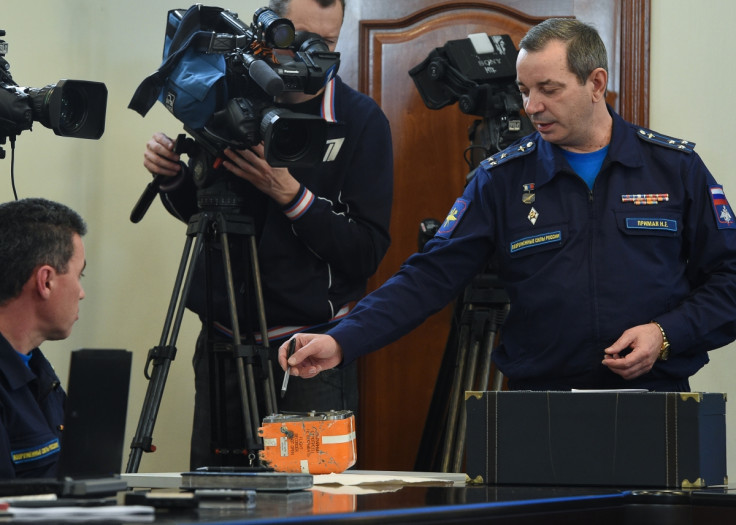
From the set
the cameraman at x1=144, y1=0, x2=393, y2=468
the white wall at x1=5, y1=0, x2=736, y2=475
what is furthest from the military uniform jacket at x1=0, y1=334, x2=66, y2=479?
the white wall at x1=5, y1=0, x2=736, y2=475

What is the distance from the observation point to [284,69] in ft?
8.21

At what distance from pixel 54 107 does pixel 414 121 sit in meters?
1.43

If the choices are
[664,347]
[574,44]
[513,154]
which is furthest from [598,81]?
[664,347]

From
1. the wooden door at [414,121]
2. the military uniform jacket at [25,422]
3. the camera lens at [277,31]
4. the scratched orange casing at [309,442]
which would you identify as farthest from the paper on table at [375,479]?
the wooden door at [414,121]

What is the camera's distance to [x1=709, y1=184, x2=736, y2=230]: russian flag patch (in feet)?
7.30

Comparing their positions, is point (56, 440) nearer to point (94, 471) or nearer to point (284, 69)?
point (94, 471)

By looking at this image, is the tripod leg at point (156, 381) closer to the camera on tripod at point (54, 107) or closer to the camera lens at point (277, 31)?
the camera on tripod at point (54, 107)

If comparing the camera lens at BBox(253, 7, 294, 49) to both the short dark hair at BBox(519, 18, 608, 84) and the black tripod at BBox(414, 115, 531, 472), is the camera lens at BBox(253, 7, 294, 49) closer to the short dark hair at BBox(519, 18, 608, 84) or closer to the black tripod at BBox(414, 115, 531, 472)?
the short dark hair at BBox(519, 18, 608, 84)

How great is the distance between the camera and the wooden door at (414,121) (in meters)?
3.44

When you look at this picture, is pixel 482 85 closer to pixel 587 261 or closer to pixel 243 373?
pixel 587 261

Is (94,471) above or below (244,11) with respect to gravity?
below

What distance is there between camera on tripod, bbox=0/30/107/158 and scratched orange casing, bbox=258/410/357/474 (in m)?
0.99

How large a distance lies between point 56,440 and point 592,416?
34.7 inches

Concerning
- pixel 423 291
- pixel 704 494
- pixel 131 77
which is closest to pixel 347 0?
pixel 131 77
